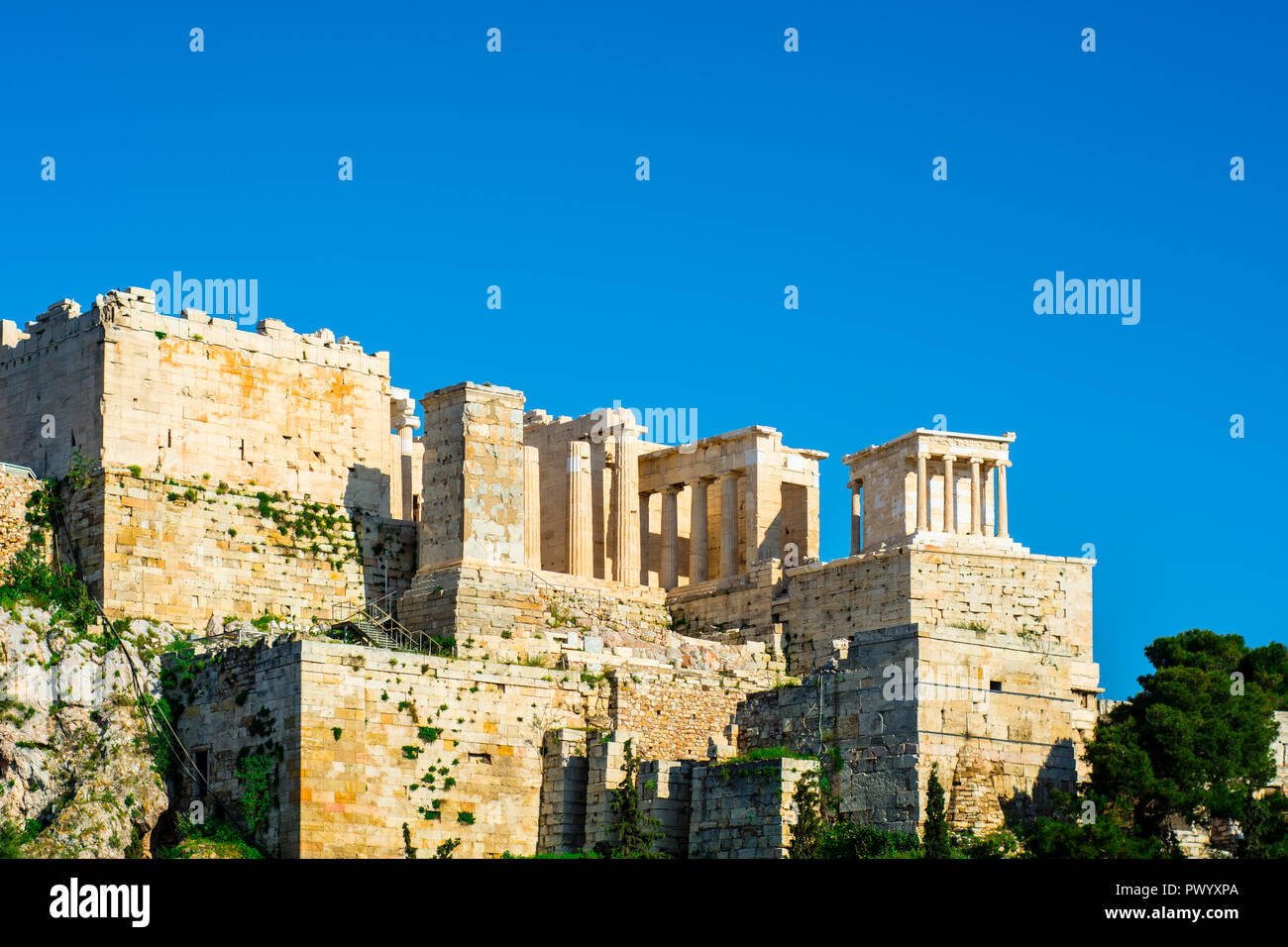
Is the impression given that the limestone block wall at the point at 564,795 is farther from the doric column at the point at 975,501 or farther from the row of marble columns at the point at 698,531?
the doric column at the point at 975,501

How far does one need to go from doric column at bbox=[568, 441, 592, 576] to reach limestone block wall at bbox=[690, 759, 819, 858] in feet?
57.9

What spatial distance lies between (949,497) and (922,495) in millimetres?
725

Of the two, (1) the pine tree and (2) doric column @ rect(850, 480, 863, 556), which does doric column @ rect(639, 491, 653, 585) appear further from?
(1) the pine tree

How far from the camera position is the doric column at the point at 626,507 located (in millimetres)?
67312

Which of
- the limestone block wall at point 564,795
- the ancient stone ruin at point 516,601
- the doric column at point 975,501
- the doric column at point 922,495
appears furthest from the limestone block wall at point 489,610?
the doric column at point 975,501

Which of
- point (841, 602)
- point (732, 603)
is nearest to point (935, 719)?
point (841, 602)

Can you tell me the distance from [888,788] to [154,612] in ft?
55.5

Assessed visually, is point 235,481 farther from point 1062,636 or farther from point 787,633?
point 1062,636

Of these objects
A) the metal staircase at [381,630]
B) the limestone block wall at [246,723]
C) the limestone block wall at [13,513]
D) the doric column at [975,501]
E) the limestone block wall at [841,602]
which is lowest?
the limestone block wall at [246,723]

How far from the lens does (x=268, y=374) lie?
58.1 m

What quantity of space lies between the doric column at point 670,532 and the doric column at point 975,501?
8.60 metres

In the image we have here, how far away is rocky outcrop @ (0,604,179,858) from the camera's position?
4847cm
